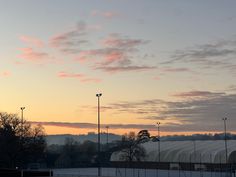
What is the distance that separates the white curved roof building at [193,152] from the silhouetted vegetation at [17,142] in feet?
99.2

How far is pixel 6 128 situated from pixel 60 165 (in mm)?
29911

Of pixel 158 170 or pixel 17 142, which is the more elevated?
pixel 17 142

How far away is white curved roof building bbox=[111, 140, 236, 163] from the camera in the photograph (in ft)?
327

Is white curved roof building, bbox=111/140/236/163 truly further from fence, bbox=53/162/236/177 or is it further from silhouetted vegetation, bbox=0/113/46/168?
silhouetted vegetation, bbox=0/113/46/168

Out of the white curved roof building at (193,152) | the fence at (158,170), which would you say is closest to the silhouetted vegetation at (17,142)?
the fence at (158,170)

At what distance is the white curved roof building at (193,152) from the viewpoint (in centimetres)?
9980

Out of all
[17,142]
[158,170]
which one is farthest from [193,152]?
[17,142]

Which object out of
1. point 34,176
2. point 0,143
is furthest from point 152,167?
point 34,176

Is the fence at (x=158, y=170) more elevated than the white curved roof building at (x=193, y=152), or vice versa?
the white curved roof building at (x=193, y=152)

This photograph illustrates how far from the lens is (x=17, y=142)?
102875 millimetres

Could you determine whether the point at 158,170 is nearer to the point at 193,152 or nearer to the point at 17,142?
the point at 193,152

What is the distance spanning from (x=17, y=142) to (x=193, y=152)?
40.3 meters

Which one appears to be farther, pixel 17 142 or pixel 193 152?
pixel 193 152

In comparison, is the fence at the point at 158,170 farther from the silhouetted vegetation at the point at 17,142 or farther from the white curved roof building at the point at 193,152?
the silhouetted vegetation at the point at 17,142
